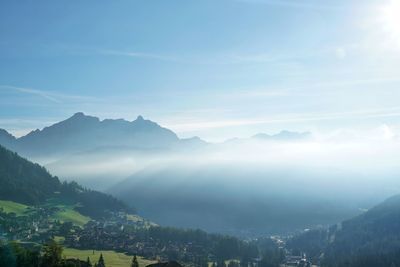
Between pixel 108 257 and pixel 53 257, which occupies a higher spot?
pixel 53 257

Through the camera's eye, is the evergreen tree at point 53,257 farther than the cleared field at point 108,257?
No

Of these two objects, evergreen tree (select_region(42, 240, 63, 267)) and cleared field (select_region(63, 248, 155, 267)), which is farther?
cleared field (select_region(63, 248, 155, 267))

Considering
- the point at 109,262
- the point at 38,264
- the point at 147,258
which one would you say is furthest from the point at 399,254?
the point at 38,264

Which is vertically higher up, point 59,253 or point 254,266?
point 59,253

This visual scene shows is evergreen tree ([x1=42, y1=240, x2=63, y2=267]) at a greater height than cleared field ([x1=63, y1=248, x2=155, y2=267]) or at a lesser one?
greater

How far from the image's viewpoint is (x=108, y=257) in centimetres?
18512

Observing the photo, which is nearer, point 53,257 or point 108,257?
point 53,257

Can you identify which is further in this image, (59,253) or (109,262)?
(109,262)

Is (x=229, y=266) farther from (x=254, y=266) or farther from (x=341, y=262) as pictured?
(x=341, y=262)

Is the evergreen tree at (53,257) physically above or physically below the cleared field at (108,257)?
above

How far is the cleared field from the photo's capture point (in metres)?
170

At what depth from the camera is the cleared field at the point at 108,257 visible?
559ft

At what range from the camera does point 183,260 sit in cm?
19062

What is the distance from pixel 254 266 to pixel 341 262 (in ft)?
115
